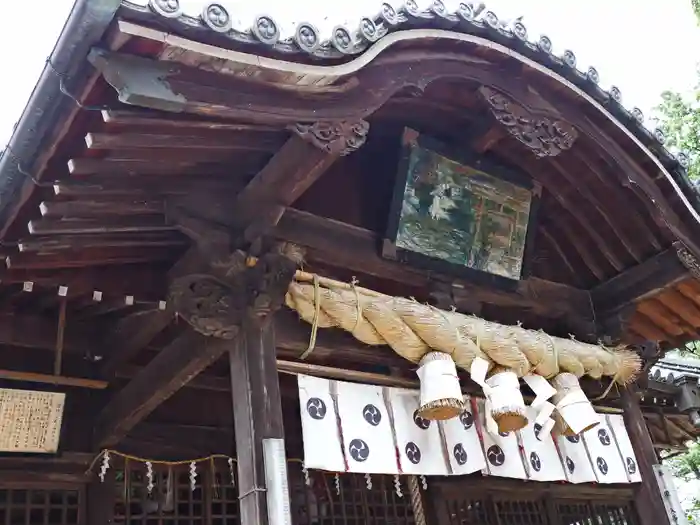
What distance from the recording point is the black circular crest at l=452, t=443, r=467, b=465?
17.9 ft

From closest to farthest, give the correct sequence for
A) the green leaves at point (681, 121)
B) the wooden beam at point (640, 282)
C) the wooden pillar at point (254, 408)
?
the wooden pillar at point (254, 408) → the wooden beam at point (640, 282) → the green leaves at point (681, 121)

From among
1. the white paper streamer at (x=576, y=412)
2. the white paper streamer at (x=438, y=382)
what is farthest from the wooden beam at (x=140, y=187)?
the white paper streamer at (x=576, y=412)

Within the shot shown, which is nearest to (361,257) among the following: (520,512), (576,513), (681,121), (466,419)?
(466,419)

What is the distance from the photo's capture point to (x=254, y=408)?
152 inches

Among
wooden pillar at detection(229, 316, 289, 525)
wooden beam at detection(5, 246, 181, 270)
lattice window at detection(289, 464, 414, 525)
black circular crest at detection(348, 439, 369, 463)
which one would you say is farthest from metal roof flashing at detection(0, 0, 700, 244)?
lattice window at detection(289, 464, 414, 525)

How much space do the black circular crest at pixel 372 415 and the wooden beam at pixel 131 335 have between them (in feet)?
5.26

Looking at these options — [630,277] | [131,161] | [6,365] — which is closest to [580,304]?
[630,277]

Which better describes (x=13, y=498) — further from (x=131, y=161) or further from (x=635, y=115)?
(x=635, y=115)

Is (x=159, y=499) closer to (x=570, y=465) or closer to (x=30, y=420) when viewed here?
(x=30, y=420)

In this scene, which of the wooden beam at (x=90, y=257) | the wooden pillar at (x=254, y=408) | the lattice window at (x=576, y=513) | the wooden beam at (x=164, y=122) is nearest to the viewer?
the wooden beam at (x=164, y=122)

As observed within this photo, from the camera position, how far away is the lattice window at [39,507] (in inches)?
202

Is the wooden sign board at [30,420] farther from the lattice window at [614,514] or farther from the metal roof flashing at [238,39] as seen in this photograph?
the lattice window at [614,514]

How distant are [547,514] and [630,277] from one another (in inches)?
116

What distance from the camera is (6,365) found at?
546 cm
